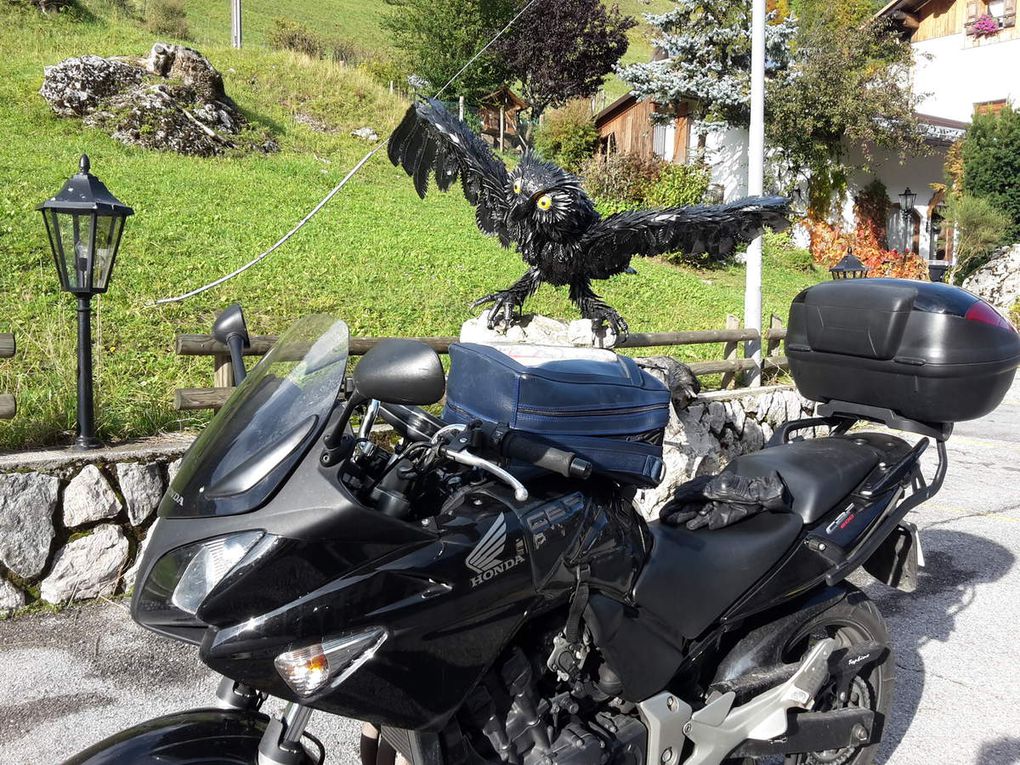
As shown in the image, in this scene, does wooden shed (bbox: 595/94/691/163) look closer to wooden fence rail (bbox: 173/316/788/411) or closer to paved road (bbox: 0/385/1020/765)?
wooden fence rail (bbox: 173/316/788/411)

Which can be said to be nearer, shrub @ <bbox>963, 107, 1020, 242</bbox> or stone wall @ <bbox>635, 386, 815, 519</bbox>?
stone wall @ <bbox>635, 386, 815, 519</bbox>

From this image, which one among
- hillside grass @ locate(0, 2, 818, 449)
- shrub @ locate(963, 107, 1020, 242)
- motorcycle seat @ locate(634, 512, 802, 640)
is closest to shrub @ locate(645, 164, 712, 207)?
hillside grass @ locate(0, 2, 818, 449)

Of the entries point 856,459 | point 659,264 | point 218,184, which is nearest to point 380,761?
point 856,459

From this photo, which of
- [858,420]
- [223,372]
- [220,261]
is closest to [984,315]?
[858,420]

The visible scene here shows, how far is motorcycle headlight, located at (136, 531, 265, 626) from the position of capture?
4.89 feet

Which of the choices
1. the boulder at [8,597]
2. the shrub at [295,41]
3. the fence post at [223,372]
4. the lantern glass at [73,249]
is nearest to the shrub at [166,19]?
the shrub at [295,41]

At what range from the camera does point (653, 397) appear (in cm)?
219

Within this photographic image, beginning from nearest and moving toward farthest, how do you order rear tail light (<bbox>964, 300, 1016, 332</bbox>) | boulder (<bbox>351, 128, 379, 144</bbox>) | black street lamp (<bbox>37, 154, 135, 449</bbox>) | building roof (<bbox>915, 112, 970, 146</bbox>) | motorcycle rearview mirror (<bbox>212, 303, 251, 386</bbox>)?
motorcycle rearview mirror (<bbox>212, 303, 251, 386</bbox>), rear tail light (<bbox>964, 300, 1016, 332</bbox>), black street lamp (<bbox>37, 154, 135, 449</bbox>), boulder (<bbox>351, 128, 379, 144</bbox>), building roof (<bbox>915, 112, 970, 146</bbox>)

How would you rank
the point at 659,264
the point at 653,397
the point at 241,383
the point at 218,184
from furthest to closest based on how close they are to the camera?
1. the point at 659,264
2. the point at 218,184
3. the point at 653,397
4. the point at 241,383

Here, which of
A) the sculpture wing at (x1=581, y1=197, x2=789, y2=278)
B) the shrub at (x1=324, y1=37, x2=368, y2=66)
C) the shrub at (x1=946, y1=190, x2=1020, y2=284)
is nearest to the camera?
the sculpture wing at (x1=581, y1=197, x2=789, y2=278)

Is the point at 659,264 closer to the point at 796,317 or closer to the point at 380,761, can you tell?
the point at 796,317

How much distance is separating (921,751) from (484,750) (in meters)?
1.93

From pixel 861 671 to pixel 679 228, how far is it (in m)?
2.81

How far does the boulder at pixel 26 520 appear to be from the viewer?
3881 millimetres
